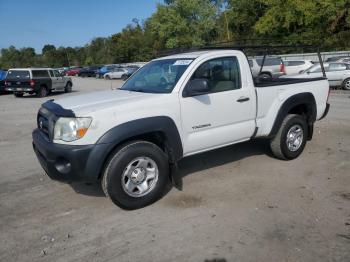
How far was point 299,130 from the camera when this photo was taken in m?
6.49

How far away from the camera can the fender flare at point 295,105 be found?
603cm

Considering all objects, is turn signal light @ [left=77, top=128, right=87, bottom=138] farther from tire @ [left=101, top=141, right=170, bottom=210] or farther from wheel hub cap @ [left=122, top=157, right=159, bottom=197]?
wheel hub cap @ [left=122, top=157, right=159, bottom=197]

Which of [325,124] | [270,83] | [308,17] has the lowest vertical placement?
[325,124]

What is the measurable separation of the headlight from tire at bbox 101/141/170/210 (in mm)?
476

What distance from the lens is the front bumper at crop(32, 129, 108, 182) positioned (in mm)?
4211


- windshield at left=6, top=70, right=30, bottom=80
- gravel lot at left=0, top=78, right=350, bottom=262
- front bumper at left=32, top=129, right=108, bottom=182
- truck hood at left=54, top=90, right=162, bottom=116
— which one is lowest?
gravel lot at left=0, top=78, right=350, bottom=262

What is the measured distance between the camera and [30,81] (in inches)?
835

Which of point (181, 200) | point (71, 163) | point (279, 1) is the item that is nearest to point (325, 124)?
point (181, 200)

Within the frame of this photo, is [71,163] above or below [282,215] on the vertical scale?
above

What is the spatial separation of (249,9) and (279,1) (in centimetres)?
705

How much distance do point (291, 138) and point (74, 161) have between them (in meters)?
3.80

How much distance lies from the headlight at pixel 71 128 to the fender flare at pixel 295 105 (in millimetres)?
3069

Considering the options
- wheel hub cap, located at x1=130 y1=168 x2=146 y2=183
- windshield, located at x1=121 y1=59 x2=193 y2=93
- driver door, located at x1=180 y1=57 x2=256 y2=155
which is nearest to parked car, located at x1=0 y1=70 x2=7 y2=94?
windshield, located at x1=121 y1=59 x2=193 y2=93

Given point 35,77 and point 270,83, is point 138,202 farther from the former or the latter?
point 35,77
